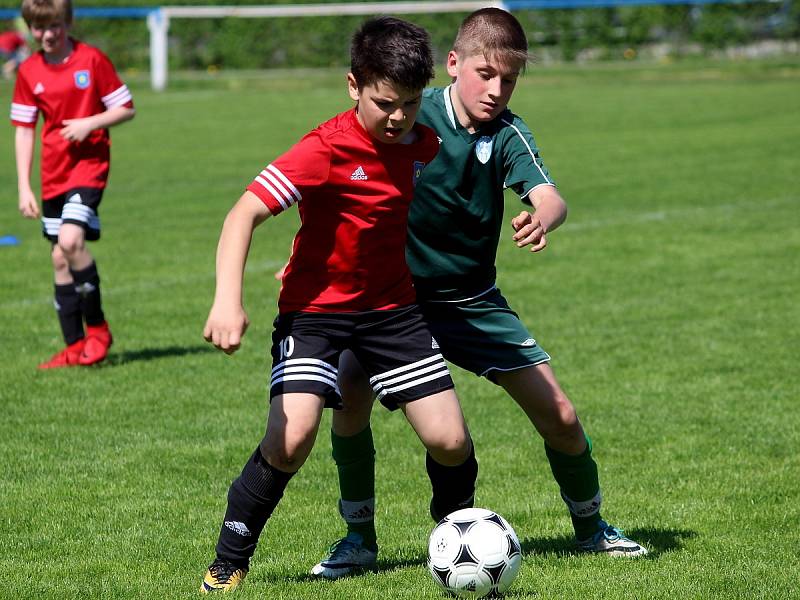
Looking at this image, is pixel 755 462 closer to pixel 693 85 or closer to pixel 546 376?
pixel 546 376

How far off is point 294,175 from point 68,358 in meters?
4.54

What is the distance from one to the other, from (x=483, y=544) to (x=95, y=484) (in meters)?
2.20

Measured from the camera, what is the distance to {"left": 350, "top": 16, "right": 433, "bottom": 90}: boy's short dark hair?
4.01m

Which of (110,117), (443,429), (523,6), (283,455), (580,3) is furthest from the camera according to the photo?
(580,3)

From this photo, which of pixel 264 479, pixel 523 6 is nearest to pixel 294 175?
pixel 264 479

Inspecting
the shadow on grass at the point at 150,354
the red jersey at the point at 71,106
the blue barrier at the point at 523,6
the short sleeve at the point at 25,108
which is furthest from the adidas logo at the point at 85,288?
the blue barrier at the point at 523,6

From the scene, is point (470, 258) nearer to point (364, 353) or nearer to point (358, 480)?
point (364, 353)

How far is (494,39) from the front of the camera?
4.41 meters

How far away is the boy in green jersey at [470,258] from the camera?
4.49 m

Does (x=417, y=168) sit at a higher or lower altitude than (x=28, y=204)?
higher

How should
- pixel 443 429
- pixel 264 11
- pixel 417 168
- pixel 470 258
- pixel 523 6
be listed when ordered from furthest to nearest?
pixel 264 11 < pixel 523 6 < pixel 470 258 < pixel 417 168 < pixel 443 429

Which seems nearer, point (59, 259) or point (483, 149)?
point (483, 149)

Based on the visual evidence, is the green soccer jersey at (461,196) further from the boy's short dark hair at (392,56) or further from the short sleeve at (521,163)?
the boy's short dark hair at (392,56)

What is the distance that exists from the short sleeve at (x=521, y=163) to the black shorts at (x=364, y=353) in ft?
1.96
